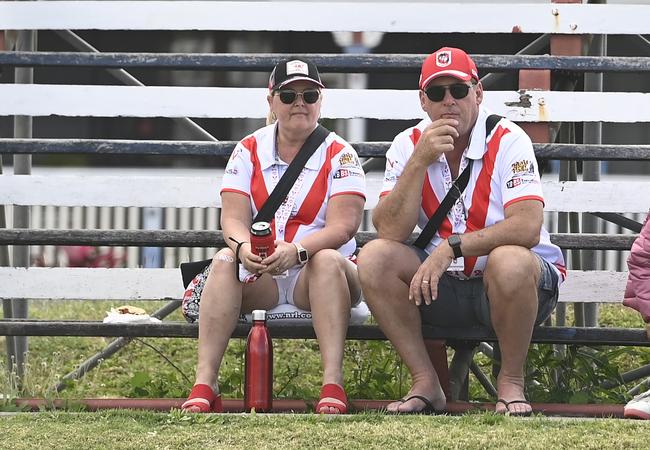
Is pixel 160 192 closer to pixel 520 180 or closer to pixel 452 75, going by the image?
pixel 452 75

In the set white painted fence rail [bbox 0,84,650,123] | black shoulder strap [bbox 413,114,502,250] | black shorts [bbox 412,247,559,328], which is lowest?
black shorts [bbox 412,247,559,328]

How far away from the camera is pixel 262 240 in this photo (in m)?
4.95

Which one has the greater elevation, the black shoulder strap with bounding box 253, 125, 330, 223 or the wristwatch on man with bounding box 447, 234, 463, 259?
the black shoulder strap with bounding box 253, 125, 330, 223

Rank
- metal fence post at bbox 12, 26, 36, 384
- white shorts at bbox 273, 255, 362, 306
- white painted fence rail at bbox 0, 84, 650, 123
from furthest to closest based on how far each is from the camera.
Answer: metal fence post at bbox 12, 26, 36, 384 < white painted fence rail at bbox 0, 84, 650, 123 < white shorts at bbox 273, 255, 362, 306

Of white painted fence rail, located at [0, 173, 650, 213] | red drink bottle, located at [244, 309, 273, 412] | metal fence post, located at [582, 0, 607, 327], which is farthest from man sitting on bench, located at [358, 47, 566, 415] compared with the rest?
metal fence post, located at [582, 0, 607, 327]

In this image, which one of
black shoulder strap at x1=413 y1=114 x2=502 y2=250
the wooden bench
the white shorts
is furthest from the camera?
the wooden bench

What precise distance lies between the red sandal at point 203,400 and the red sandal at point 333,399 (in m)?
0.39

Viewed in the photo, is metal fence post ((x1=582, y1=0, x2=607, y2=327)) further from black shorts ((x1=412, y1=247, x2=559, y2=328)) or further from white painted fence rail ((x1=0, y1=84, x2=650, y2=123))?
black shorts ((x1=412, y1=247, x2=559, y2=328))

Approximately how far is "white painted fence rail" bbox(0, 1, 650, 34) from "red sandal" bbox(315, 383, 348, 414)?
2134 mm

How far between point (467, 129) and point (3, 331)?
7.12ft

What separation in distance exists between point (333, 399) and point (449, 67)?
1.37 meters

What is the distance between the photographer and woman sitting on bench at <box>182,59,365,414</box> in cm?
501

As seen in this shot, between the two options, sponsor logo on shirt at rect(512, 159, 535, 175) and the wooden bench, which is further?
the wooden bench

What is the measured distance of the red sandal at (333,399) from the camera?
484 centimetres
